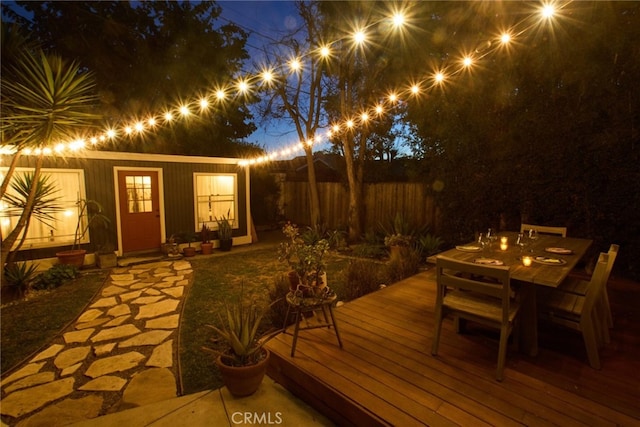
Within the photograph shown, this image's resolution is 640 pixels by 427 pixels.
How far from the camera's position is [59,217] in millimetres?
5875

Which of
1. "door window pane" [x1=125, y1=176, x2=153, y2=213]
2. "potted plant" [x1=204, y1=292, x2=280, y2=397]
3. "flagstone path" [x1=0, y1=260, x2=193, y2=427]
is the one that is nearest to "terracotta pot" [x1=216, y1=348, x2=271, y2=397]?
"potted plant" [x1=204, y1=292, x2=280, y2=397]

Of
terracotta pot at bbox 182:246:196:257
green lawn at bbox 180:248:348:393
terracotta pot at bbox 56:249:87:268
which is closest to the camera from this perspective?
green lawn at bbox 180:248:348:393

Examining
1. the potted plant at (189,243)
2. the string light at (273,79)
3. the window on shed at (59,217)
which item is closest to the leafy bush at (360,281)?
the string light at (273,79)

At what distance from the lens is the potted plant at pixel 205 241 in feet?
23.5

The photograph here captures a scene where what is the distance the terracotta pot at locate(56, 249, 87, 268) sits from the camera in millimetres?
5508

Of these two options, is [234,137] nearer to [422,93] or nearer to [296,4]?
[296,4]

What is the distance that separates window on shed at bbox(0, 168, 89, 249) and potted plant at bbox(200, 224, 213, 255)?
2163 mm

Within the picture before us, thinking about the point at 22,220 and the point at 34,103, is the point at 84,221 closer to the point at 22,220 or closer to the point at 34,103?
the point at 22,220

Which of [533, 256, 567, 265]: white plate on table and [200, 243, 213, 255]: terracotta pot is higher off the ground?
[533, 256, 567, 265]: white plate on table

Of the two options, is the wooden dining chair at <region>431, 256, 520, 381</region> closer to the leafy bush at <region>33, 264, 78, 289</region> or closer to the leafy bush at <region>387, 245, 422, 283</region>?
the leafy bush at <region>387, 245, 422, 283</region>

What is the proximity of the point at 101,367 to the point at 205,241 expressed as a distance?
4.66 m

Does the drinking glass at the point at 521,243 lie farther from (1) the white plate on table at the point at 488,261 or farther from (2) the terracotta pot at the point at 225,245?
(2) the terracotta pot at the point at 225,245

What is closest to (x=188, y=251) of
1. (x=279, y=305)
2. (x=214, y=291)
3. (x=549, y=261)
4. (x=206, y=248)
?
(x=206, y=248)

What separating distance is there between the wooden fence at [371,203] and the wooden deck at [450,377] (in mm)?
4249
